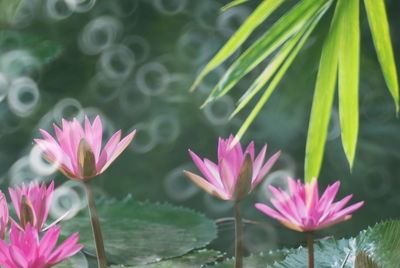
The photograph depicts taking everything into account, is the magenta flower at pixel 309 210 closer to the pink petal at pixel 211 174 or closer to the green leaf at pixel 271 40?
the pink petal at pixel 211 174

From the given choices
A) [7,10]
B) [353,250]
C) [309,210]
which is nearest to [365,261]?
[309,210]

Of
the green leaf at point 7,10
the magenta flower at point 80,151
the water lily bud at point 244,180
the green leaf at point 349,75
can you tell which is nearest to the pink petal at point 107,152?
the magenta flower at point 80,151

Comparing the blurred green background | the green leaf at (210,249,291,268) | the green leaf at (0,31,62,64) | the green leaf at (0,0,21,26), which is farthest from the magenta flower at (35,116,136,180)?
the green leaf at (0,0,21,26)

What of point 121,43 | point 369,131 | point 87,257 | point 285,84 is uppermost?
point 121,43

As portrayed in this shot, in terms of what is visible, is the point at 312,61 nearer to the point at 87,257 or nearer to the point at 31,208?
the point at 87,257

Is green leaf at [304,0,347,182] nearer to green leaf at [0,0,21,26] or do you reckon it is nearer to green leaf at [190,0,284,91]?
green leaf at [190,0,284,91]

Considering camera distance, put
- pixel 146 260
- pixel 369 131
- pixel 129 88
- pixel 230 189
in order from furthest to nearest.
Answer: pixel 129 88 < pixel 369 131 < pixel 146 260 < pixel 230 189

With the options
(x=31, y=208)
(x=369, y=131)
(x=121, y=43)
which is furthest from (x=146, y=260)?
(x=121, y=43)
